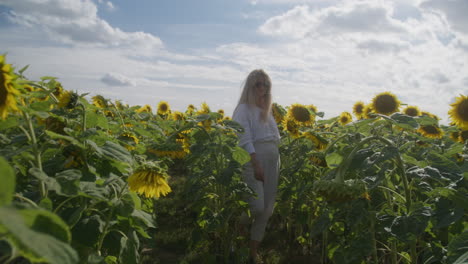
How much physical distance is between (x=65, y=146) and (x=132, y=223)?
1.72 feet

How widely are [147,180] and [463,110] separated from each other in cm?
273

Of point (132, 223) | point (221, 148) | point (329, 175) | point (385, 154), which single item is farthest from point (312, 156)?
point (132, 223)

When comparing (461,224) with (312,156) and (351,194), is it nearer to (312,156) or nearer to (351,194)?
(351,194)

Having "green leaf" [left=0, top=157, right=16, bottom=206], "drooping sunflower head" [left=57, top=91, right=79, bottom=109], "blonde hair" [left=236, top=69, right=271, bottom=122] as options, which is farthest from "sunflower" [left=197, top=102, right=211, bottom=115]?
"green leaf" [left=0, top=157, right=16, bottom=206]

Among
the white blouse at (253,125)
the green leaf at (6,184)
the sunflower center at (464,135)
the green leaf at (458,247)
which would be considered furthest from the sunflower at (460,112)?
the green leaf at (6,184)

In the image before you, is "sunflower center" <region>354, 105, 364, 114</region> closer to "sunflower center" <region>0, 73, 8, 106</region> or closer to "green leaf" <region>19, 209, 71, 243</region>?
"sunflower center" <region>0, 73, 8, 106</region>

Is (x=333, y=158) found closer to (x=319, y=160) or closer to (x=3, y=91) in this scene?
(x=319, y=160)

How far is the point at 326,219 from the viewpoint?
2.13 meters

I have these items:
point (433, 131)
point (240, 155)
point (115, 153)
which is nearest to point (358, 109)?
point (433, 131)

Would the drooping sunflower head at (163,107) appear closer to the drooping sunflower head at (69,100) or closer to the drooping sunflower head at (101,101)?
the drooping sunflower head at (101,101)

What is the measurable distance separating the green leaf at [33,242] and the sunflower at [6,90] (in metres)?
0.62

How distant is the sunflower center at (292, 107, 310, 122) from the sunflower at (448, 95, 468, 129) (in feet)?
5.08

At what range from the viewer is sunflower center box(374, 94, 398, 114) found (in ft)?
13.4

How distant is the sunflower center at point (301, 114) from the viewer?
4.26 m
